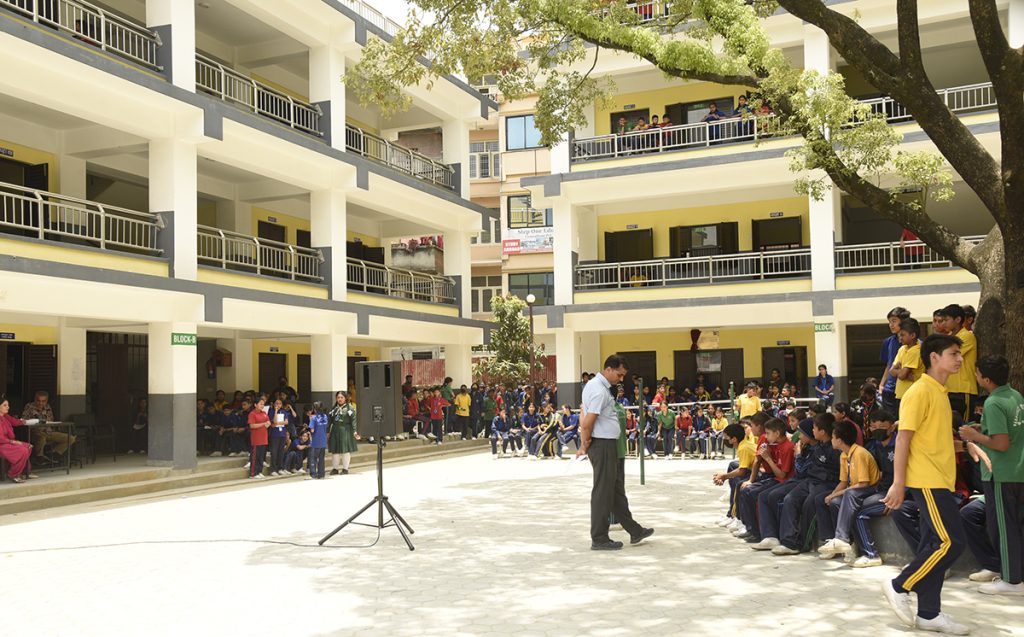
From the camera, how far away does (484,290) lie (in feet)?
147

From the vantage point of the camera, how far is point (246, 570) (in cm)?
939

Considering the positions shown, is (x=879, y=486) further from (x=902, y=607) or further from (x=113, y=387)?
(x=113, y=387)

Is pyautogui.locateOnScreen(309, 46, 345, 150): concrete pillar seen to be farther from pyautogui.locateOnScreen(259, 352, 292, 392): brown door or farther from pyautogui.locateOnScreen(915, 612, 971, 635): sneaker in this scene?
pyautogui.locateOnScreen(915, 612, 971, 635): sneaker

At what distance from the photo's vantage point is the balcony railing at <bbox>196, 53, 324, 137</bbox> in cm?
2117

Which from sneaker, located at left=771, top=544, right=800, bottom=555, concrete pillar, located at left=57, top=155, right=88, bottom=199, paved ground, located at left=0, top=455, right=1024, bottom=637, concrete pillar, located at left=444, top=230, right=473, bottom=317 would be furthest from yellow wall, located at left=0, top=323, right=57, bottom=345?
sneaker, located at left=771, top=544, right=800, bottom=555

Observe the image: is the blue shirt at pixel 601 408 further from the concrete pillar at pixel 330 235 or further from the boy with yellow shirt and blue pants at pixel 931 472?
the concrete pillar at pixel 330 235

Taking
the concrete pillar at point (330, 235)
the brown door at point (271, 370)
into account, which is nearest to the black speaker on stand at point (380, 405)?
the concrete pillar at point (330, 235)

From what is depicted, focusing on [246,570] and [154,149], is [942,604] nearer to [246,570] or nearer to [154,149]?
[246,570]

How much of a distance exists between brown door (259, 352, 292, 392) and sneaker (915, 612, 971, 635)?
22019 mm

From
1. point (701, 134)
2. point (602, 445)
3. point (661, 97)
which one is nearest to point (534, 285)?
point (661, 97)

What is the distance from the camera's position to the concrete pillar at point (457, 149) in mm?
30281

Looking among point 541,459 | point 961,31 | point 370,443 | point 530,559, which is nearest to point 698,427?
point 541,459

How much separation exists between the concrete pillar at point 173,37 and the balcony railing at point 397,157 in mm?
6879

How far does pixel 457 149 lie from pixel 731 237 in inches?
359
